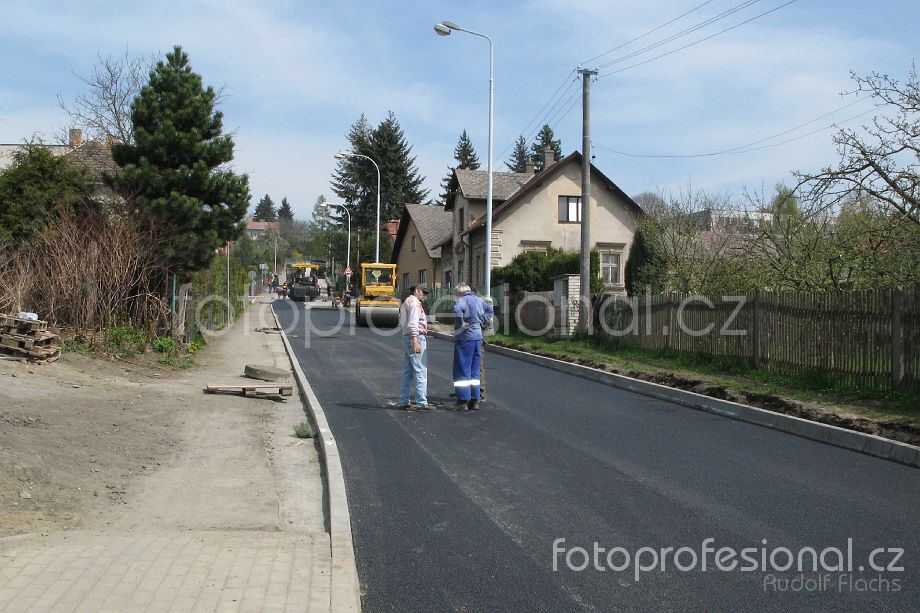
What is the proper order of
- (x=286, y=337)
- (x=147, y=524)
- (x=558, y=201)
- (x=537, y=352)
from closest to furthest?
(x=147, y=524), (x=537, y=352), (x=286, y=337), (x=558, y=201)

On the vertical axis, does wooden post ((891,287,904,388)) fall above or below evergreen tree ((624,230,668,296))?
below

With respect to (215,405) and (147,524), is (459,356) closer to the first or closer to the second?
(215,405)

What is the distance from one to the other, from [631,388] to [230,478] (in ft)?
28.2

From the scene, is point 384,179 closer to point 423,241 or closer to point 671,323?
point 423,241

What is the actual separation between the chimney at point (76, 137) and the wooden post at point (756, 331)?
20.4 metres

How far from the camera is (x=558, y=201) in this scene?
1548 inches

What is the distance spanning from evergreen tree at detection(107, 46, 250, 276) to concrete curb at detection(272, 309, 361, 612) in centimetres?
909

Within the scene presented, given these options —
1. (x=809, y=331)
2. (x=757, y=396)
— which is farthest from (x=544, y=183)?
(x=757, y=396)

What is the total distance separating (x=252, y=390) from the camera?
12.1 metres

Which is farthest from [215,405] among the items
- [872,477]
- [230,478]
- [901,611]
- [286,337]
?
[286,337]

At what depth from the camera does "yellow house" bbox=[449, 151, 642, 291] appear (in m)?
38.6

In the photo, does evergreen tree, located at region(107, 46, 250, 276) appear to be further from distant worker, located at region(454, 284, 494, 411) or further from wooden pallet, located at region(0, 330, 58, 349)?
distant worker, located at region(454, 284, 494, 411)

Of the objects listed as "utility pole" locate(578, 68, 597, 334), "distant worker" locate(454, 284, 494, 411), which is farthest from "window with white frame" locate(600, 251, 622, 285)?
"distant worker" locate(454, 284, 494, 411)

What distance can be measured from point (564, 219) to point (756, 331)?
84.4ft
